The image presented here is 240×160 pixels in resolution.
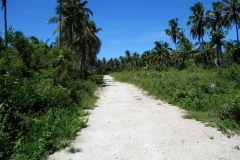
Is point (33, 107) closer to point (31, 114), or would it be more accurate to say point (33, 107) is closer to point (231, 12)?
point (31, 114)

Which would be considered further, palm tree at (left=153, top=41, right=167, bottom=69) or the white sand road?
palm tree at (left=153, top=41, right=167, bottom=69)

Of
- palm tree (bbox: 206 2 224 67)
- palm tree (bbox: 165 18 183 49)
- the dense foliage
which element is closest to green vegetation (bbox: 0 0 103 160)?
the dense foliage

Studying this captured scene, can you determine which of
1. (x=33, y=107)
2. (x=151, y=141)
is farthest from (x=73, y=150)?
(x=33, y=107)

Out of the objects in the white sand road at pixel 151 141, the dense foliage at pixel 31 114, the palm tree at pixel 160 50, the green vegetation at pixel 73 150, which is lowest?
the green vegetation at pixel 73 150

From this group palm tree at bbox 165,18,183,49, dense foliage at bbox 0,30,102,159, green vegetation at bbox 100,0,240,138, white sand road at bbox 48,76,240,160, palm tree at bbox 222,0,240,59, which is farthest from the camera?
palm tree at bbox 165,18,183,49

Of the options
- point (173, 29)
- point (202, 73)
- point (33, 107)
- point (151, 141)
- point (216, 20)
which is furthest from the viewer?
point (173, 29)

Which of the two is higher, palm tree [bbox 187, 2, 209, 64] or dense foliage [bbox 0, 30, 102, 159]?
palm tree [bbox 187, 2, 209, 64]

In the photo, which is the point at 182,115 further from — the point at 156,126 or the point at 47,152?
the point at 47,152

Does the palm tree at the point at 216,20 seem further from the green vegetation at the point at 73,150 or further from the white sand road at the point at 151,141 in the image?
the green vegetation at the point at 73,150

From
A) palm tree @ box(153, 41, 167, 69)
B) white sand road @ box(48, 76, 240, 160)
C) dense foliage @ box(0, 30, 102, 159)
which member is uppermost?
palm tree @ box(153, 41, 167, 69)

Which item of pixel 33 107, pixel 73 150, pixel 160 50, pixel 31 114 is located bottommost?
pixel 73 150

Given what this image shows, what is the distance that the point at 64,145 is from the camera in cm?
473

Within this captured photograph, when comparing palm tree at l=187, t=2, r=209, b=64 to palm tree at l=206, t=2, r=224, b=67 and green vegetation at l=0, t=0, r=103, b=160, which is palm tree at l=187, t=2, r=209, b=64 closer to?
palm tree at l=206, t=2, r=224, b=67

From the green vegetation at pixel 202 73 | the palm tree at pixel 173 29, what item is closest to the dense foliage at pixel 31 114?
the green vegetation at pixel 202 73
